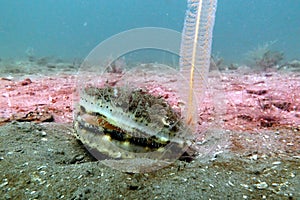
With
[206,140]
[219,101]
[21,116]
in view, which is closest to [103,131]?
[206,140]

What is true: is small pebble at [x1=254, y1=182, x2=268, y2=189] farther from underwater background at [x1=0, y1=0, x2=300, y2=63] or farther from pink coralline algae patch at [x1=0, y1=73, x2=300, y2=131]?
underwater background at [x1=0, y1=0, x2=300, y2=63]

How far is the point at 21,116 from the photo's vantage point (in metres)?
3.17

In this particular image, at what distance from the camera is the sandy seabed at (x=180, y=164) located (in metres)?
1.55

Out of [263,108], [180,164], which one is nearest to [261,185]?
[180,164]

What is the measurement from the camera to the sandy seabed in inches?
61.1

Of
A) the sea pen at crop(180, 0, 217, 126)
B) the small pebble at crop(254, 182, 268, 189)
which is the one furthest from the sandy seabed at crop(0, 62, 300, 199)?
the sea pen at crop(180, 0, 217, 126)

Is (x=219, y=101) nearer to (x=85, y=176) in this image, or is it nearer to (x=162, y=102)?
(x=162, y=102)

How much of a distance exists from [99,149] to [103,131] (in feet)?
0.58

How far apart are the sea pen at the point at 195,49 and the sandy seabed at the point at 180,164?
0.54m

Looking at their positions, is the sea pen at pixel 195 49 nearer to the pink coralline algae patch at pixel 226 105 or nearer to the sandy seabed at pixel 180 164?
the sandy seabed at pixel 180 164

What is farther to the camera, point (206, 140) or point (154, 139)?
point (206, 140)

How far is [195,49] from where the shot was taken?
2559mm

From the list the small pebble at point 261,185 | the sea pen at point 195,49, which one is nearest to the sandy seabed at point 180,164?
the small pebble at point 261,185

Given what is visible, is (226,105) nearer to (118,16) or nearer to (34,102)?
(34,102)
